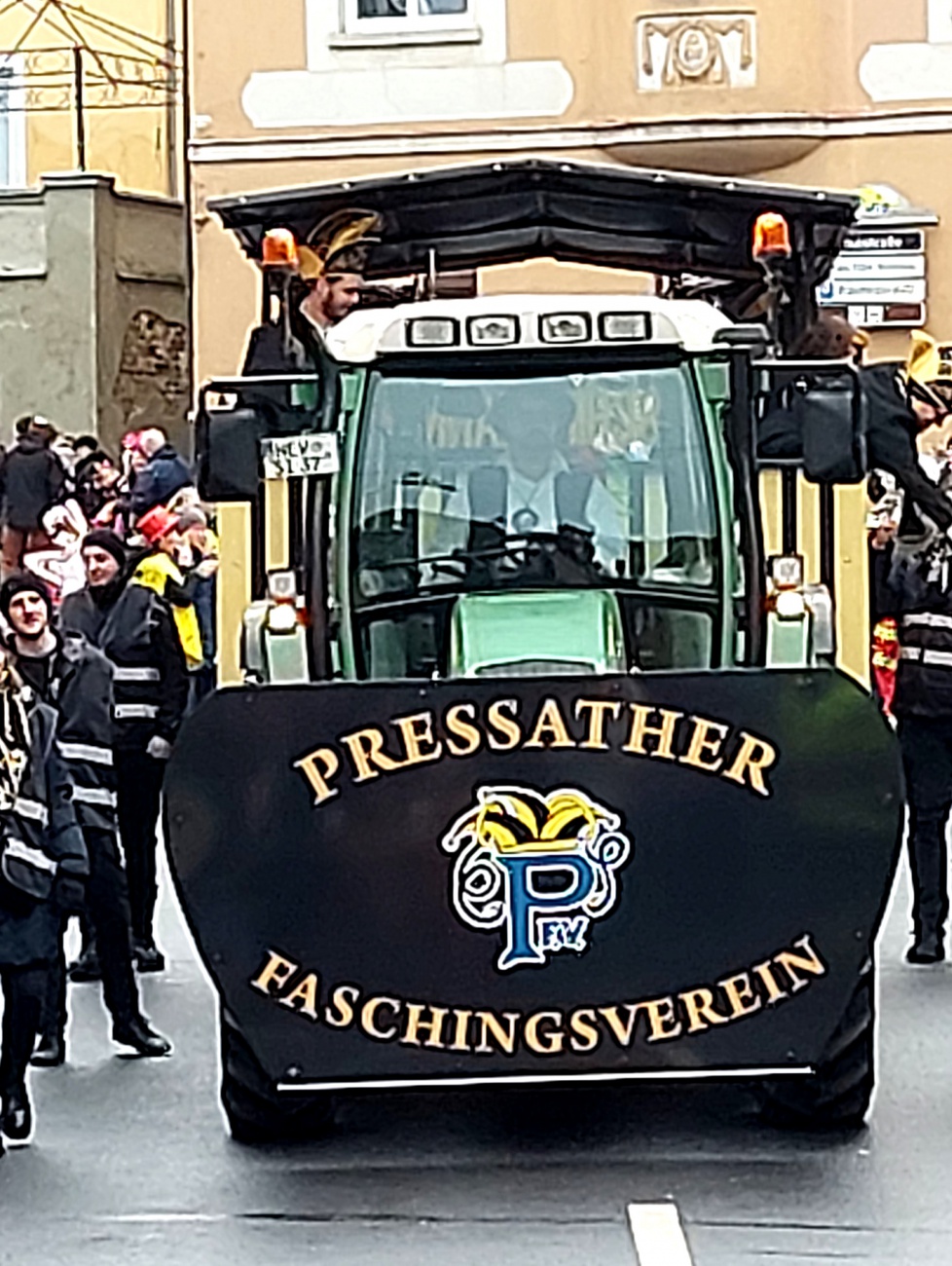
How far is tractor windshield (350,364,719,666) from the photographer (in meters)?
9.98

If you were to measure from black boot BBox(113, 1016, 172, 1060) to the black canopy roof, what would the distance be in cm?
282

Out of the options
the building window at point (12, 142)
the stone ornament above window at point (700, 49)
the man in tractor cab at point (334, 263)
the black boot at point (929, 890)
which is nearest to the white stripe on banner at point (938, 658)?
the black boot at point (929, 890)

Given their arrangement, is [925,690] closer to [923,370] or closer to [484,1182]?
[923,370]

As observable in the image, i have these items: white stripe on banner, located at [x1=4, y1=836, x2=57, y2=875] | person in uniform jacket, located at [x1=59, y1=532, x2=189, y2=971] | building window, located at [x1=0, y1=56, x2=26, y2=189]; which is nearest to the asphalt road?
white stripe on banner, located at [x1=4, y1=836, x2=57, y2=875]

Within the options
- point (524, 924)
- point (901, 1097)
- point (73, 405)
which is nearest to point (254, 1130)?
point (524, 924)

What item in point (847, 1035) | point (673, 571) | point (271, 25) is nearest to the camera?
point (847, 1035)

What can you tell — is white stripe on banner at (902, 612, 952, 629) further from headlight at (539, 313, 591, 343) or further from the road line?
the road line

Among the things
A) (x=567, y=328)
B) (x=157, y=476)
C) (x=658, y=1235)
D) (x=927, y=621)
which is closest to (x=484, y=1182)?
(x=658, y=1235)

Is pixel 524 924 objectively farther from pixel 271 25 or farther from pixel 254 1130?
pixel 271 25

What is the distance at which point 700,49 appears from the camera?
979 inches

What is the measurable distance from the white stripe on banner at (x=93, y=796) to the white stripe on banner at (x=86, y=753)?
0.33ft

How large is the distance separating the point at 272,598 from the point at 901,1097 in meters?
2.61

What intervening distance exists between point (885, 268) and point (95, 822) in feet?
47.8

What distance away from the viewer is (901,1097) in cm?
1009
